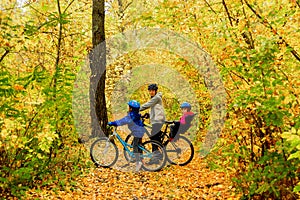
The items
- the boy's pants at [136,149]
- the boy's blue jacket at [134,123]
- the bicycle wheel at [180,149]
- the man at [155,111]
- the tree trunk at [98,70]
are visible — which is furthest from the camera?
the tree trunk at [98,70]

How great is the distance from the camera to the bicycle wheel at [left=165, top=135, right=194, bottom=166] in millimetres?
9148

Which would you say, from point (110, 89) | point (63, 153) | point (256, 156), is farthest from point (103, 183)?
point (110, 89)

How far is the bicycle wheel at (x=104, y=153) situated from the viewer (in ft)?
28.6

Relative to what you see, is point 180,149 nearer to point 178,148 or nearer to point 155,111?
point 178,148

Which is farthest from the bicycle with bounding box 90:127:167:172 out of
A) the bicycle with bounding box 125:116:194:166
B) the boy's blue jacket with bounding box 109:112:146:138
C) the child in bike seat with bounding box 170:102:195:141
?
the child in bike seat with bounding box 170:102:195:141

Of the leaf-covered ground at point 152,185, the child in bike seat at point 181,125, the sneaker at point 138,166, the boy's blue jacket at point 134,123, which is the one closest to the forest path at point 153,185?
the leaf-covered ground at point 152,185

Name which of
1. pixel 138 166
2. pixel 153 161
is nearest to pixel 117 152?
pixel 138 166

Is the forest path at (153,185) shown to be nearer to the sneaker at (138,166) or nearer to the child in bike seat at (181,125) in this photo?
the sneaker at (138,166)

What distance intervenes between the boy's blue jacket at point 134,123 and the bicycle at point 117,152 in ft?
1.15

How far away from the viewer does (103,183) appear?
310 inches

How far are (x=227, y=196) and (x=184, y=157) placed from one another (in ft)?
9.86

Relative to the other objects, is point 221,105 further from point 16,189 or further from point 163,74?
point 163,74

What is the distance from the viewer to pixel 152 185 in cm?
762

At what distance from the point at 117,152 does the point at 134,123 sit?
3.08ft
